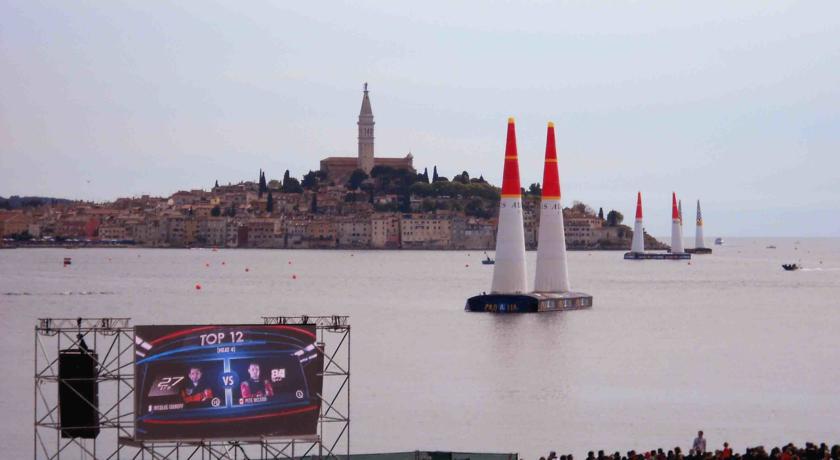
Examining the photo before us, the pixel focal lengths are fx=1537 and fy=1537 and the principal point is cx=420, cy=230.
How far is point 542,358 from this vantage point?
4209 centimetres

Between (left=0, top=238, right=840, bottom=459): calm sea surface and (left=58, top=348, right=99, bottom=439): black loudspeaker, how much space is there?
26.0ft

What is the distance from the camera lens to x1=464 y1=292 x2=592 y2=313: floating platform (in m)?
48.6

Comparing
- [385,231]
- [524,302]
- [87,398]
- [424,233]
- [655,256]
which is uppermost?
[385,231]

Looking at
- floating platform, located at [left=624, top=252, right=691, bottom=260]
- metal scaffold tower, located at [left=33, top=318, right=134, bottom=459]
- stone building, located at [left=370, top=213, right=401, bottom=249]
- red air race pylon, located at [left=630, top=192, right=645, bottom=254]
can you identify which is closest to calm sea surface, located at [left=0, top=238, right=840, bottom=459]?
metal scaffold tower, located at [left=33, top=318, right=134, bottom=459]

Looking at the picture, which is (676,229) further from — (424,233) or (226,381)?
(226,381)

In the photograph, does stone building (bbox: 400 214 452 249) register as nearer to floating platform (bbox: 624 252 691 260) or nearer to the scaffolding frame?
floating platform (bbox: 624 252 691 260)

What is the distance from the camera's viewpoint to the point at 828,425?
94.3ft

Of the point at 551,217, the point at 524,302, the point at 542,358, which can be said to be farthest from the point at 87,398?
the point at 551,217

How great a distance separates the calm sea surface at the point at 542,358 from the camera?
2803cm

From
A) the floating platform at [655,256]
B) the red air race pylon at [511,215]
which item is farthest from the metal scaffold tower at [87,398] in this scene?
the floating platform at [655,256]

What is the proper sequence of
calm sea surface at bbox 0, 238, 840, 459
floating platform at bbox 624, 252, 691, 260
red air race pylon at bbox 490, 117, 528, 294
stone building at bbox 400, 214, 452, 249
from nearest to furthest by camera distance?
1. calm sea surface at bbox 0, 238, 840, 459
2. red air race pylon at bbox 490, 117, 528, 294
3. floating platform at bbox 624, 252, 691, 260
4. stone building at bbox 400, 214, 452, 249

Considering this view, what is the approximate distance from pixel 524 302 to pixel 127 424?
28.3 metres

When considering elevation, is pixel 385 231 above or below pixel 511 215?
above

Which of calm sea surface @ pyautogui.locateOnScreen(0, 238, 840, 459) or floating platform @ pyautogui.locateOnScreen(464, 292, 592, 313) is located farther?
floating platform @ pyautogui.locateOnScreen(464, 292, 592, 313)
